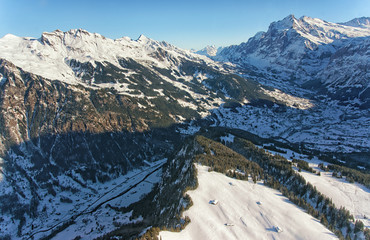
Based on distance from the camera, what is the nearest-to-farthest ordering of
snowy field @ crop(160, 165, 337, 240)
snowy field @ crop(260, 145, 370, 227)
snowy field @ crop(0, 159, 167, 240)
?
snowy field @ crop(160, 165, 337, 240)
snowy field @ crop(260, 145, 370, 227)
snowy field @ crop(0, 159, 167, 240)

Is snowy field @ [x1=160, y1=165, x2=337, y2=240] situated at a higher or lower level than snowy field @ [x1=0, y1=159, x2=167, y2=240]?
higher

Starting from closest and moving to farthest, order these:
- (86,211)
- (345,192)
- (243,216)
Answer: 1. (243,216)
2. (345,192)
3. (86,211)

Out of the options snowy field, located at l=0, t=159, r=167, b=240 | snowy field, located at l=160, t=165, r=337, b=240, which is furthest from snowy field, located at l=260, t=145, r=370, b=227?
snowy field, located at l=0, t=159, r=167, b=240

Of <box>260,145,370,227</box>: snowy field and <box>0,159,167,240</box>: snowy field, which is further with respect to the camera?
<box>0,159,167,240</box>: snowy field

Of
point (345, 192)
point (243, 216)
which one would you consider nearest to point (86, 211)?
point (243, 216)

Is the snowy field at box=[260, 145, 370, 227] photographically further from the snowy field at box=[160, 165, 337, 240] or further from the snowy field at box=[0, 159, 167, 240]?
the snowy field at box=[0, 159, 167, 240]

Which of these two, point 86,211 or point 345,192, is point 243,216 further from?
point 86,211

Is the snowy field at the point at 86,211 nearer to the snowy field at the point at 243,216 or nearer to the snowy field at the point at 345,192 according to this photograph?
the snowy field at the point at 243,216

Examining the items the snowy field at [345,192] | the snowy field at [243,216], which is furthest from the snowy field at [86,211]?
the snowy field at [345,192]

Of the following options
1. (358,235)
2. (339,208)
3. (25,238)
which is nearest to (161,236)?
(358,235)
